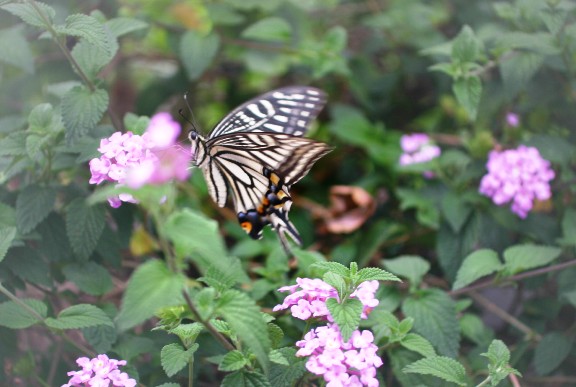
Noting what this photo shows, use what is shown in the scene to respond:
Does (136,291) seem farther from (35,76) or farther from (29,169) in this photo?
(35,76)

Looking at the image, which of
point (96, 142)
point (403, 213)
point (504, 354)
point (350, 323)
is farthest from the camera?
point (403, 213)

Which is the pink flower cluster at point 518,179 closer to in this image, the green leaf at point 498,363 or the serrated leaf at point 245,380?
the green leaf at point 498,363

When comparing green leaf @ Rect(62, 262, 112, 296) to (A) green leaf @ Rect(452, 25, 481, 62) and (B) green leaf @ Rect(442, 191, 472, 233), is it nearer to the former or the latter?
(B) green leaf @ Rect(442, 191, 472, 233)

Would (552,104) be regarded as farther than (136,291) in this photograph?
Yes

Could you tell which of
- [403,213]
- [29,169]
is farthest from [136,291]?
[403,213]

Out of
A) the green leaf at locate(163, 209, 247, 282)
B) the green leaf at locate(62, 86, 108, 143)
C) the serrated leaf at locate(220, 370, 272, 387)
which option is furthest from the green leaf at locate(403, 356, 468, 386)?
the green leaf at locate(62, 86, 108, 143)

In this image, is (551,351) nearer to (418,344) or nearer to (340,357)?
(418,344)
